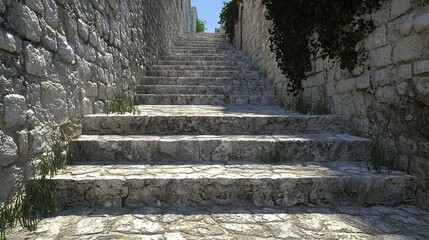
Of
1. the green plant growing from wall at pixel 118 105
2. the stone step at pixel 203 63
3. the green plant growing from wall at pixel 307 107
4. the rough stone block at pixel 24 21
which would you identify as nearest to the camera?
the rough stone block at pixel 24 21

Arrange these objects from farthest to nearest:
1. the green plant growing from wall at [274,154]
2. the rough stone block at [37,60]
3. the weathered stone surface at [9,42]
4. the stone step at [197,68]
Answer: the stone step at [197,68]
the green plant growing from wall at [274,154]
the rough stone block at [37,60]
the weathered stone surface at [9,42]

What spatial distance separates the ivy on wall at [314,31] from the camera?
3.13 metres

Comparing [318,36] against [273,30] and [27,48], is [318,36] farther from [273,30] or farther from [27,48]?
[27,48]

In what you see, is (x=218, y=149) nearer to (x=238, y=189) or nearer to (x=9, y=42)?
(x=238, y=189)

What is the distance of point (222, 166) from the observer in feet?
9.14

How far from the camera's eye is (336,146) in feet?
9.94

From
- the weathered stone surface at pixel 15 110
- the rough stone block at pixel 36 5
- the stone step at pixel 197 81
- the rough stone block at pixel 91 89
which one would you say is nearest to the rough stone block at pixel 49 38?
the rough stone block at pixel 36 5

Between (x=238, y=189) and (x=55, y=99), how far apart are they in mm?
1800

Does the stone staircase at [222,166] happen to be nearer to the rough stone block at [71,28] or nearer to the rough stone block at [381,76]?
the rough stone block at [381,76]

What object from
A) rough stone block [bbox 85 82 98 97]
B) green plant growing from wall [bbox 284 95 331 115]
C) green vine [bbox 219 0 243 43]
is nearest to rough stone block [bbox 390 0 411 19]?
green plant growing from wall [bbox 284 95 331 115]

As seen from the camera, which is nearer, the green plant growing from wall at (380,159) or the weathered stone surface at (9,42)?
the weathered stone surface at (9,42)

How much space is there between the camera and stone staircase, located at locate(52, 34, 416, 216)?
7.88 feet

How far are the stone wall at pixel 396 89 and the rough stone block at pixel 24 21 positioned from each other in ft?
9.99

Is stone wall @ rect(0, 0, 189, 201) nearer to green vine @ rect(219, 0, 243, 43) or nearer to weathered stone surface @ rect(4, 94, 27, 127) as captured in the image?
weathered stone surface @ rect(4, 94, 27, 127)
